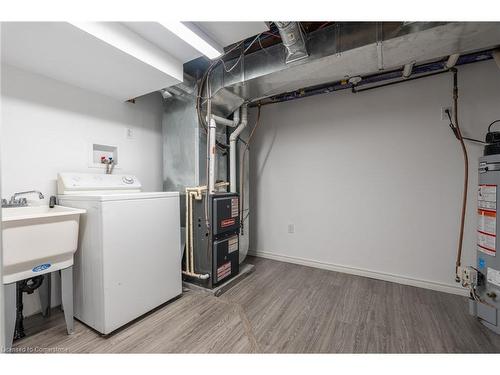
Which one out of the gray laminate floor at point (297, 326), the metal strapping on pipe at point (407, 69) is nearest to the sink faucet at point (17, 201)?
the gray laminate floor at point (297, 326)

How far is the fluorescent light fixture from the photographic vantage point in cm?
149

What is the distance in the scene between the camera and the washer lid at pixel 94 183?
1888mm

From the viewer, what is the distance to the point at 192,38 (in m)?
1.63

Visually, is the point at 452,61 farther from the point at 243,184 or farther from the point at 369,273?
the point at 243,184

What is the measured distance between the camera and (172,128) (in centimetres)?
256

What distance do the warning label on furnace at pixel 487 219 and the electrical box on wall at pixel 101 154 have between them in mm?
3296

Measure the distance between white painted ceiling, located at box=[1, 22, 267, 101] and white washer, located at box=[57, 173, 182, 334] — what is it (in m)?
0.87

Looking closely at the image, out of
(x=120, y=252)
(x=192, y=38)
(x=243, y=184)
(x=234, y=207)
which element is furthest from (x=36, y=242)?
(x=243, y=184)

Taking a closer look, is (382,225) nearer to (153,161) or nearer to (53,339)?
(153,161)

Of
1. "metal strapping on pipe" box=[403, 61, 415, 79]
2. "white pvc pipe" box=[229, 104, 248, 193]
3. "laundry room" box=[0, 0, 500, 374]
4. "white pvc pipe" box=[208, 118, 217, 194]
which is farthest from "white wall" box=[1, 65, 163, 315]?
"metal strapping on pipe" box=[403, 61, 415, 79]

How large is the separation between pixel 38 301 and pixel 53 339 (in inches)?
19.5

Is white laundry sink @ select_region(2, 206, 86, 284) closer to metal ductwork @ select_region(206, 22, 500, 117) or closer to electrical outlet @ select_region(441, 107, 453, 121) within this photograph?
metal ductwork @ select_region(206, 22, 500, 117)

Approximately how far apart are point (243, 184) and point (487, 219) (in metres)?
2.25
